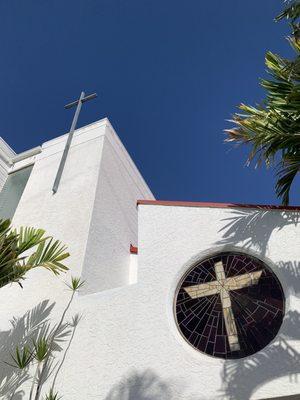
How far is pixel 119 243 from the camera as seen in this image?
33.1 feet

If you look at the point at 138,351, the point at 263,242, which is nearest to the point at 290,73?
the point at 263,242

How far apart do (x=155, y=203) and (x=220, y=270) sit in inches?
76.0

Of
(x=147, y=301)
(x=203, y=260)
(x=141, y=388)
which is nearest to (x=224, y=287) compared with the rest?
(x=203, y=260)

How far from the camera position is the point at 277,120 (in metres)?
6.12

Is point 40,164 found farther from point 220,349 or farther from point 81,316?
point 220,349

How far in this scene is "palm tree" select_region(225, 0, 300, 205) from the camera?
19.9ft

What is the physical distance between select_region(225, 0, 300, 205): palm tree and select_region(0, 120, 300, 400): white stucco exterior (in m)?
1.18

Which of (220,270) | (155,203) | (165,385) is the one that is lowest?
(165,385)

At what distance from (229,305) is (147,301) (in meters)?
1.34

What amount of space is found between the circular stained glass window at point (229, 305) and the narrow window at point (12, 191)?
6.85 metres

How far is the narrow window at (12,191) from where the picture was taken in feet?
38.8

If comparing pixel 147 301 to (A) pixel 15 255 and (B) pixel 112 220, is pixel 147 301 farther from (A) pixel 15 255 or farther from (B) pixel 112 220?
(B) pixel 112 220

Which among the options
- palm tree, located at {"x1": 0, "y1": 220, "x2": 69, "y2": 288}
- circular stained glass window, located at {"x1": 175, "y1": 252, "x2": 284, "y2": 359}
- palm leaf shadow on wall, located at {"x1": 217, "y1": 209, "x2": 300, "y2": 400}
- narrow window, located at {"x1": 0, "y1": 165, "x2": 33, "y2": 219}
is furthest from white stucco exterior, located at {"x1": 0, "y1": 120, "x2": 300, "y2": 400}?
narrow window, located at {"x1": 0, "y1": 165, "x2": 33, "y2": 219}

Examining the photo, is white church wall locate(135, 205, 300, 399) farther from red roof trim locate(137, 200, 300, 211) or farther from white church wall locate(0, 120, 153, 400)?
white church wall locate(0, 120, 153, 400)
